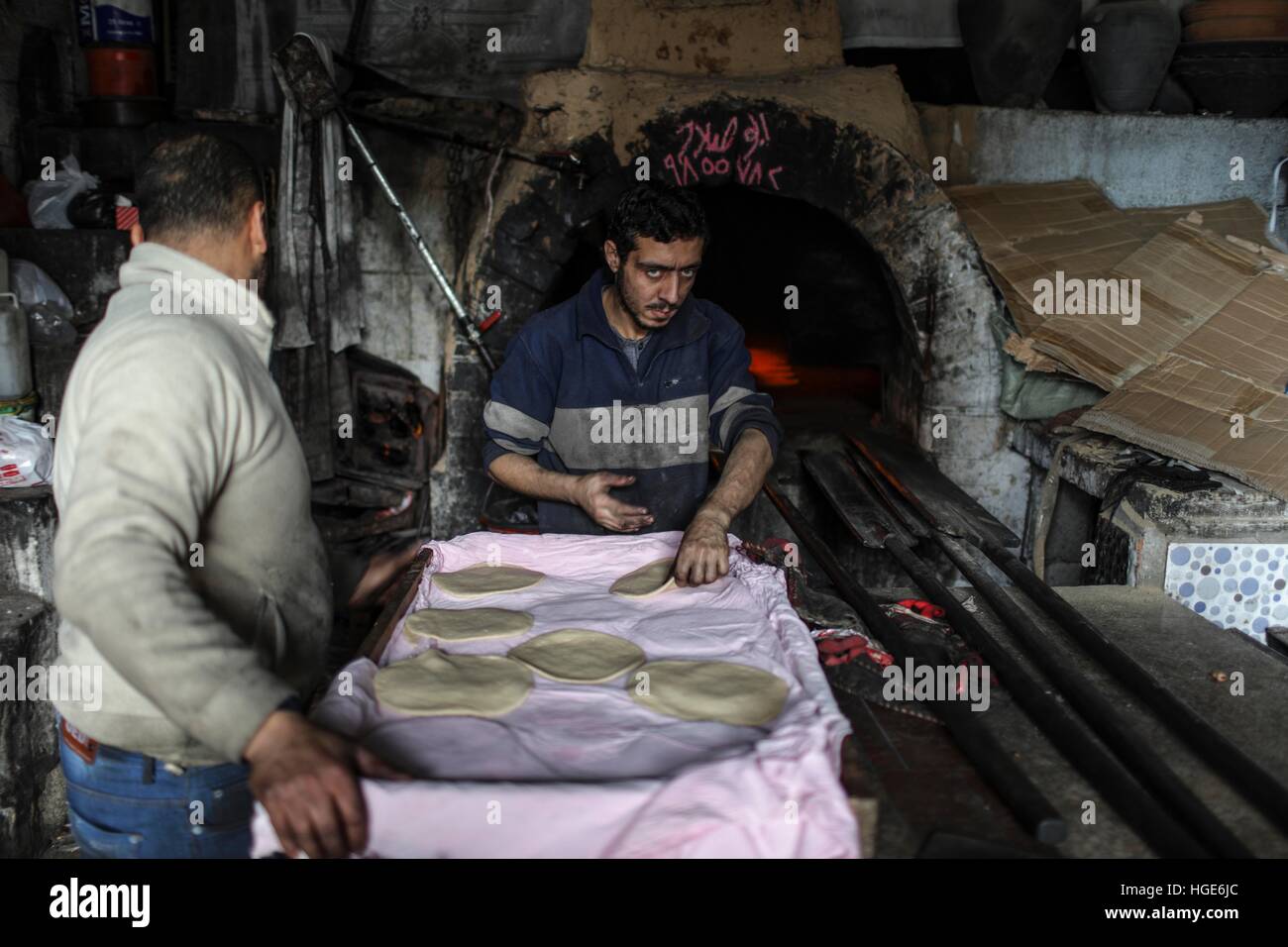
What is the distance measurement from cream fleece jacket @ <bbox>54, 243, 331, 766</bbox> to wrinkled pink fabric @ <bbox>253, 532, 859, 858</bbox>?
A: 21 centimetres

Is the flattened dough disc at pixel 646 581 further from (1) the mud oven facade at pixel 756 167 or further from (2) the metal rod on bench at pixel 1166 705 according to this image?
(1) the mud oven facade at pixel 756 167

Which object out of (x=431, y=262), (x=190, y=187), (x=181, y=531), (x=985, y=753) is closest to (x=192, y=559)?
(x=181, y=531)

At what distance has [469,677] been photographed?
1.93m

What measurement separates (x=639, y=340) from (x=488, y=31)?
2.90m

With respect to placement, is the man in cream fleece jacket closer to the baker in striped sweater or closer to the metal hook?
the baker in striped sweater

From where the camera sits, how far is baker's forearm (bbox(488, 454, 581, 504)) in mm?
2859

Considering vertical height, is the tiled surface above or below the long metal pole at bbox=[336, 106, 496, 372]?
below

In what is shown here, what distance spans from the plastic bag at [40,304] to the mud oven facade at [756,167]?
5.42ft

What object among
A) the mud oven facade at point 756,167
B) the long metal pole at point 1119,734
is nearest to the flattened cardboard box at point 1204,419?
the mud oven facade at point 756,167

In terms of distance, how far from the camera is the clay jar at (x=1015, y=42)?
5.20 m

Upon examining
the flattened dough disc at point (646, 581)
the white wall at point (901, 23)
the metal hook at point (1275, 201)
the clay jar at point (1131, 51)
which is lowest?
the flattened dough disc at point (646, 581)

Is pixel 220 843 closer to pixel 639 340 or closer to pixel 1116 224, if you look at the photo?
pixel 639 340

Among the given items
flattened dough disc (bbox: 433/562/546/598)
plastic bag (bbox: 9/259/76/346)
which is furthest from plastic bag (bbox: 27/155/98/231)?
flattened dough disc (bbox: 433/562/546/598)
